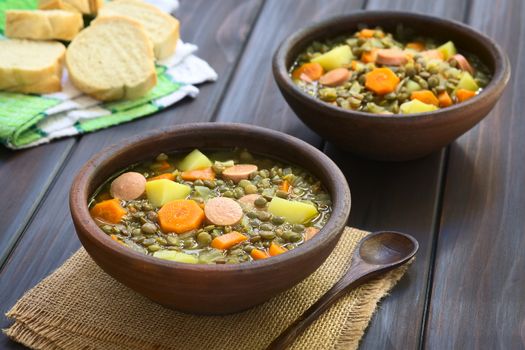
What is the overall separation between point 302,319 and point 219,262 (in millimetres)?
238

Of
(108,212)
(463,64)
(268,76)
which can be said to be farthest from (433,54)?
(108,212)

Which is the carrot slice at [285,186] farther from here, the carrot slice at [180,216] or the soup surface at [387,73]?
the soup surface at [387,73]

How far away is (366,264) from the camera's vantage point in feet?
6.43

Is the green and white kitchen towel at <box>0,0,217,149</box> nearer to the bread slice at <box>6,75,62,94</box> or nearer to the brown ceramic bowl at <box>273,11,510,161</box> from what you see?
the bread slice at <box>6,75,62,94</box>

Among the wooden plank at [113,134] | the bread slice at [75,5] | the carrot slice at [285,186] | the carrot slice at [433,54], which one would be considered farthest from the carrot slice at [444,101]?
the bread slice at [75,5]

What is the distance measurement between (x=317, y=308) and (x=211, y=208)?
325 mm

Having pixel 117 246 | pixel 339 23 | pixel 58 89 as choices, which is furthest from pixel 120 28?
pixel 117 246

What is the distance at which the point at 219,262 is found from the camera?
1.70 metres

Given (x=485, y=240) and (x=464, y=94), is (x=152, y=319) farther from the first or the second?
(x=464, y=94)

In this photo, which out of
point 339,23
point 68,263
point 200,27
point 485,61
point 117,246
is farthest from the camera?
point 200,27

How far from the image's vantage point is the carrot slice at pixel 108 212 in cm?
183

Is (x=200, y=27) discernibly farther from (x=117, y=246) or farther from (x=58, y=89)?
(x=117, y=246)

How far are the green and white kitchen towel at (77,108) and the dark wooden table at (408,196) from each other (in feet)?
0.12

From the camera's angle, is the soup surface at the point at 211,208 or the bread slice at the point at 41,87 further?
the bread slice at the point at 41,87
